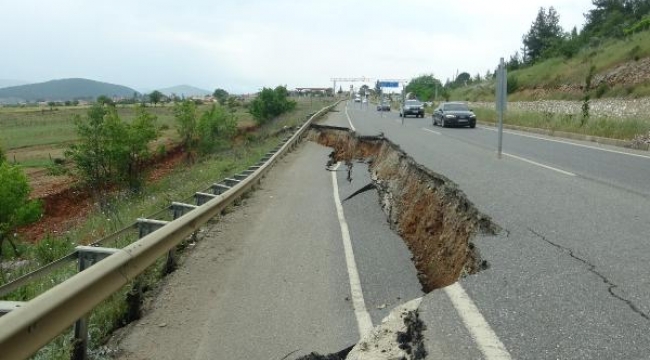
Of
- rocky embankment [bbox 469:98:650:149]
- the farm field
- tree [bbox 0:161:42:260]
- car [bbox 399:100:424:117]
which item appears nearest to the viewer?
tree [bbox 0:161:42:260]

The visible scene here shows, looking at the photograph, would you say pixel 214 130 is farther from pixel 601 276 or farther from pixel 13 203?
pixel 601 276

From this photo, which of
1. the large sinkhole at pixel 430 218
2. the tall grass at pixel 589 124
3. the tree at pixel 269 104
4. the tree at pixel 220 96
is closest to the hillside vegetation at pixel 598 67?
the tall grass at pixel 589 124

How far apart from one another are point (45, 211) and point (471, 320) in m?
29.9

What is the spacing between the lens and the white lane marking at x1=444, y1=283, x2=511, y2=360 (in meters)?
3.22

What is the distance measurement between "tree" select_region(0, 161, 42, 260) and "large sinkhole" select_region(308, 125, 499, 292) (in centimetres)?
1455

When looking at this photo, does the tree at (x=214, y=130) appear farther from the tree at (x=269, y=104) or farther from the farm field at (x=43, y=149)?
the tree at (x=269, y=104)

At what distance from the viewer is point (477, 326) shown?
360 centimetres

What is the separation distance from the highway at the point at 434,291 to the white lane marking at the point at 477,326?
0.01m

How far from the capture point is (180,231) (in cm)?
573

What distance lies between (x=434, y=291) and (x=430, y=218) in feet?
14.1

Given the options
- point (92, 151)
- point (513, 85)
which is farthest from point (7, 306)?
point (513, 85)

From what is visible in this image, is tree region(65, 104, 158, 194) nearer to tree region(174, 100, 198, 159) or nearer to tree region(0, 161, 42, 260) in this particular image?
tree region(0, 161, 42, 260)

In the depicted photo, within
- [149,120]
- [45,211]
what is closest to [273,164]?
[149,120]

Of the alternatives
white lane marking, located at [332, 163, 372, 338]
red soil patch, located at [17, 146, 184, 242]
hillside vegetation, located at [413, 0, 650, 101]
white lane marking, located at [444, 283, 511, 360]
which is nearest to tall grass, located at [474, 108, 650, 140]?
hillside vegetation, located at [413, 0, 650, 101]
